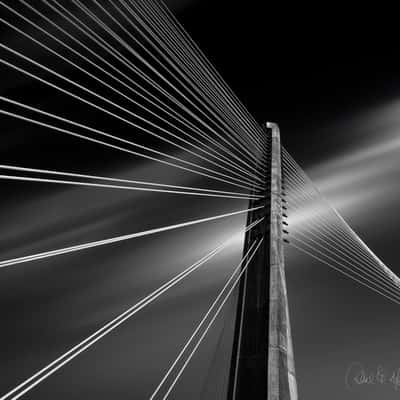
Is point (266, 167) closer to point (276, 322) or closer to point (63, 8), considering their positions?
point (276, 322)

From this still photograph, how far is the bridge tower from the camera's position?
409cm

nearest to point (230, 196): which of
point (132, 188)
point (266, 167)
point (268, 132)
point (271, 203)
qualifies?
point (271, 203)

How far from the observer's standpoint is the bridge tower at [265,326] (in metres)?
4.09

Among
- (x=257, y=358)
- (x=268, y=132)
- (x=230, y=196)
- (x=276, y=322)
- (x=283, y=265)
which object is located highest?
(x=268, y=132)

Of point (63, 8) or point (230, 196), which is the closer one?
point (63, 8)

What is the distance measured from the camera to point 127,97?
4.03 metres

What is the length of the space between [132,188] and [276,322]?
256cm

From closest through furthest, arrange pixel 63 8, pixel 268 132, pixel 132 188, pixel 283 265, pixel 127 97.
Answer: pixel 132 188 → pixel 63 8 → pixel 127 97 → pixel 283 265 → pixel 268 132

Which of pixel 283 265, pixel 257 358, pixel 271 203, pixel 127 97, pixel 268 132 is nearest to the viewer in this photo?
pixel 127 97

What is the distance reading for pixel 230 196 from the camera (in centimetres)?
523

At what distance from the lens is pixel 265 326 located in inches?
180

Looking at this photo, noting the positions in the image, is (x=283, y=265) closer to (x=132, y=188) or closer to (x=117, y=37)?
(x=132, y=188)

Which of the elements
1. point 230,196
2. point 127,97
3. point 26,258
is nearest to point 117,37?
point 127,97

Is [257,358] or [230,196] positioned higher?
[230,196]
